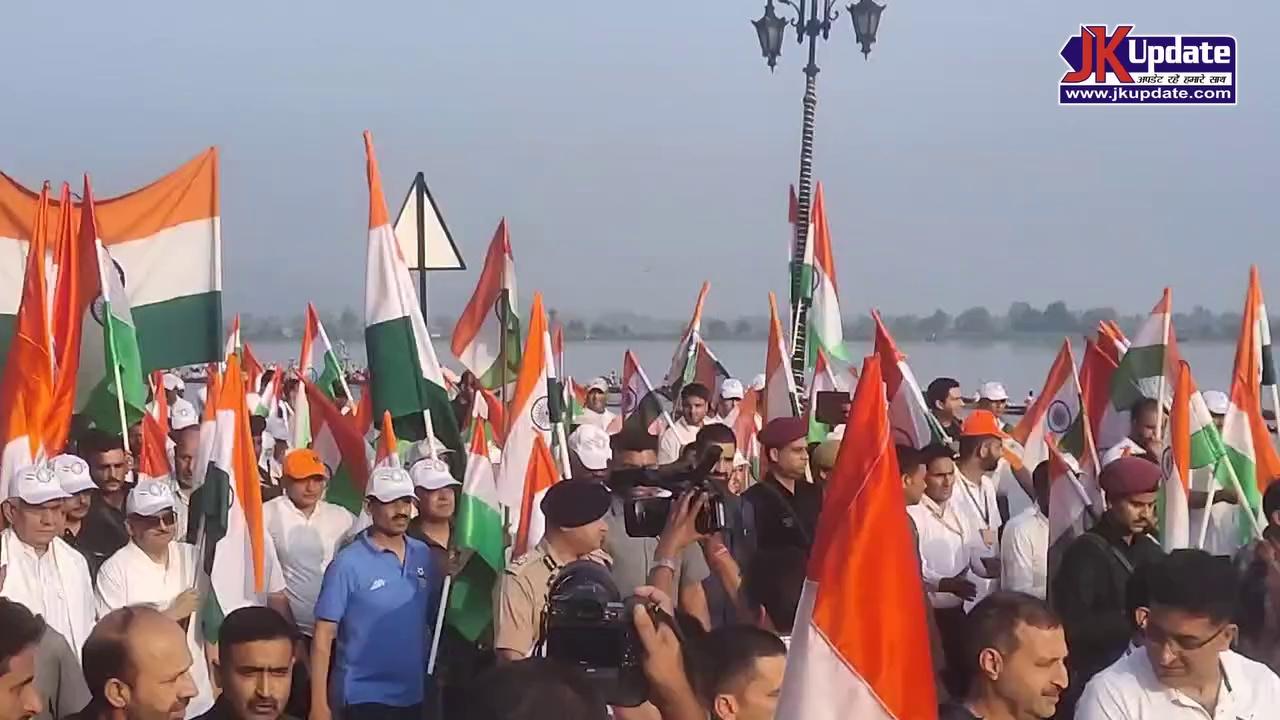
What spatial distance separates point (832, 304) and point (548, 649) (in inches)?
280

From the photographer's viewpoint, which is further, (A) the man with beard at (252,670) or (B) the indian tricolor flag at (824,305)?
(B) the indian tricolor flag at (824,305)

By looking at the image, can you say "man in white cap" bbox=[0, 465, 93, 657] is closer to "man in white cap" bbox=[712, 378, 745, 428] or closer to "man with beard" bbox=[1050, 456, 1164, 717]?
"man with beard" bbox=[1050, 456, 1164, 717]

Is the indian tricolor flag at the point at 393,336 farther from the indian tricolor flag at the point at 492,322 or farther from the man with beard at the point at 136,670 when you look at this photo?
the man with beard at the point at 136,670

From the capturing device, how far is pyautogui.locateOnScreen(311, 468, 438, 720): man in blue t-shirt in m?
4.50

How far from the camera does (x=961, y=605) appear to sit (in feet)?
14.1

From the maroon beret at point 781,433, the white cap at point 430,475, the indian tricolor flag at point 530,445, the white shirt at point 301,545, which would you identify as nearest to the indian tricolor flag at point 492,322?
the indian tricolor flag at point 530,445

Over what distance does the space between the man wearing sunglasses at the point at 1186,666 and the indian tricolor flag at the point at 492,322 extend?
4.86 m

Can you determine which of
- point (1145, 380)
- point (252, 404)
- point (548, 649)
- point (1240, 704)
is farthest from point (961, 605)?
point (252, 404)

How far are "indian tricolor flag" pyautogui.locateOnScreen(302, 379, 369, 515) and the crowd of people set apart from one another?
1.02 feet

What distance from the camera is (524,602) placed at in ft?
13.0

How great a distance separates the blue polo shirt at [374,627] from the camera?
451 centimetres

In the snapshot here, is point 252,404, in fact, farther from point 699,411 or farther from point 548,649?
point 548,649

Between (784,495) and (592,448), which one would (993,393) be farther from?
(784,495)

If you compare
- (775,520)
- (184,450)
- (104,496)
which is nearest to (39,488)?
(104,496)
